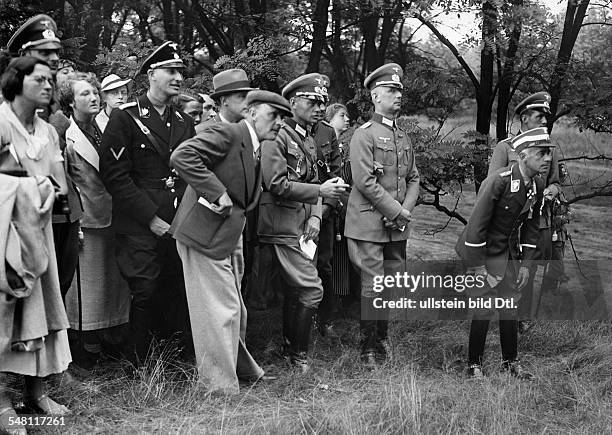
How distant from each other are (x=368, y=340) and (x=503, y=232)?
1355 millimetres

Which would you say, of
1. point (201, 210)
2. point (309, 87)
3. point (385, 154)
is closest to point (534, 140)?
point (385, 154)

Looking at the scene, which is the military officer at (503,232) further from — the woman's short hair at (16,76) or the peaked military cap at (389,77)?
the woman's short hair at (16,76)

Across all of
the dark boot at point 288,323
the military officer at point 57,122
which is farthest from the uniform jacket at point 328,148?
the military officer at point 57,122

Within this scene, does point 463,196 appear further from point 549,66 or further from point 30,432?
point 30,432

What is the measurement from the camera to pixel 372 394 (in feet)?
16.7

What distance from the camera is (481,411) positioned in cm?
481

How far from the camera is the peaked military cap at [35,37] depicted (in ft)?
17.2

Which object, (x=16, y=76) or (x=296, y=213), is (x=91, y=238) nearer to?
(x=296, y=213)

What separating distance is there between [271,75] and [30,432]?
4.18 m

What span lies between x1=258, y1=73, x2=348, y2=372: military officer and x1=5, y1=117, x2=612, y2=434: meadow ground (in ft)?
1.24

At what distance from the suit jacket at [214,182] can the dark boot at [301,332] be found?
1.08 meters

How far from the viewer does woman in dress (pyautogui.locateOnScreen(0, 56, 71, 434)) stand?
4.30m

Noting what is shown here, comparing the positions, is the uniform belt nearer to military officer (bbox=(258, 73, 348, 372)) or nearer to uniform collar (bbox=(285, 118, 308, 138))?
military officer (bbox=(258, 73, 348, 372))
